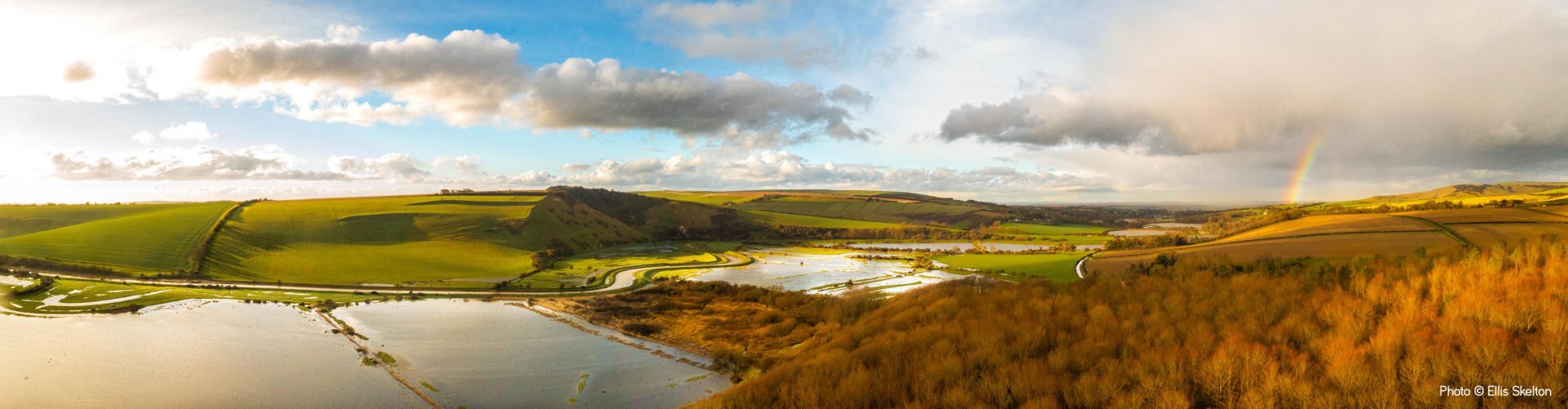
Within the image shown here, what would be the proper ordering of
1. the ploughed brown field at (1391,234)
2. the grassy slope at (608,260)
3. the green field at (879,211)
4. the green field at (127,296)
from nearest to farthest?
the ploughed brown field at (1391,234) < the green field at (127,296) < the grassy slope at (608,260) < the green field at (879,211)

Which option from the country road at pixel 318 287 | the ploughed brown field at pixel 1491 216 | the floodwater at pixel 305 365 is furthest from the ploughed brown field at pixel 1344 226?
the country road at pixel 318 287

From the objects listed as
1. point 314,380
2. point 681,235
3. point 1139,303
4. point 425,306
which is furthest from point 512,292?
point 681,235

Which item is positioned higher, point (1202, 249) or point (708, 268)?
point (1202, 249)

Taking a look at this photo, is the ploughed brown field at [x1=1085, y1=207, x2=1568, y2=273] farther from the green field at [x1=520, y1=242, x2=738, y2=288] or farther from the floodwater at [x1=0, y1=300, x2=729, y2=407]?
the green field at [x1=520, y1=242, x2=738, y2=288]

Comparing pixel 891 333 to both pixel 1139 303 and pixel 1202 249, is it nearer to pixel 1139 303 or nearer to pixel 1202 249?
pixel 1139 303

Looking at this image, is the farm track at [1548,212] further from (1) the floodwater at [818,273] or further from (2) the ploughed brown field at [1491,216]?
(1) the floodwater at [818,273]

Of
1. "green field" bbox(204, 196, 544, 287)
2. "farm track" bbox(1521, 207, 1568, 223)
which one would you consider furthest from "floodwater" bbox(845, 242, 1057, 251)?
"green field" bbox(204, 196, 544, 287)

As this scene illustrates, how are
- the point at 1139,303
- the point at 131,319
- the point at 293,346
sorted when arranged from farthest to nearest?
the point at 131,319 < the point at 293,346 < the point at 1139,303
